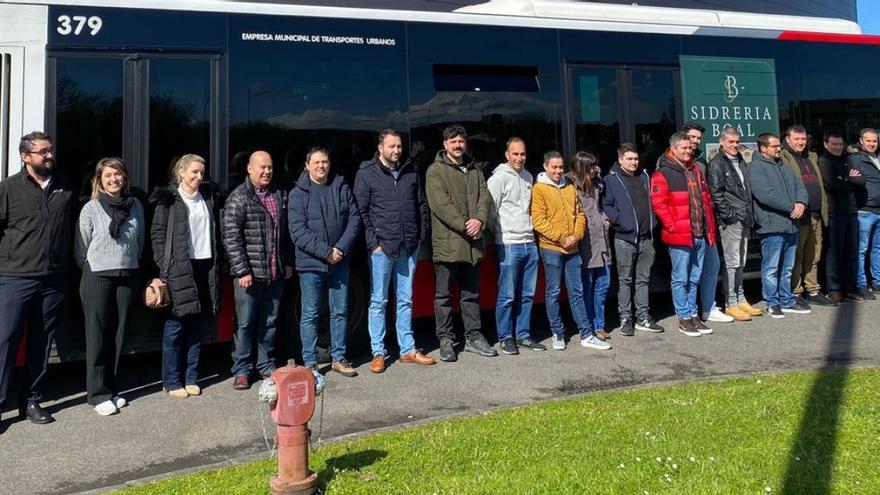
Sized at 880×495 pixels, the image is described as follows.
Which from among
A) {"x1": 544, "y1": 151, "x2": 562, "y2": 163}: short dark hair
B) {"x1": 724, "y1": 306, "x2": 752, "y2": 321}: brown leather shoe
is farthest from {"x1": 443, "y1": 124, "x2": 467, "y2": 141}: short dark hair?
{"x1": 724, "y1": 306, "x2": 752, "y2": 321}: brown leather shoe

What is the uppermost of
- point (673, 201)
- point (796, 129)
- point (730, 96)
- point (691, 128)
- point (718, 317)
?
point (730, 96)

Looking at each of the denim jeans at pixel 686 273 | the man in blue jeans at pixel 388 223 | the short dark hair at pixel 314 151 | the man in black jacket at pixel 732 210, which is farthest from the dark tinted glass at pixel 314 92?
the man in black jacket at pixel 732 210

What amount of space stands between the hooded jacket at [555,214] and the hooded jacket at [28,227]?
3964 millimetres

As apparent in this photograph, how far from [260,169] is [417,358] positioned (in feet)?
7.11

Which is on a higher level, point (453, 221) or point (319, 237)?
point (453, 221)

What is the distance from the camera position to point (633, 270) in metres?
7.17

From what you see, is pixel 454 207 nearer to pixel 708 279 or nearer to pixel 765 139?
pixel 708 279

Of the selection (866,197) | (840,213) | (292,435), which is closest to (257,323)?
(292,435)

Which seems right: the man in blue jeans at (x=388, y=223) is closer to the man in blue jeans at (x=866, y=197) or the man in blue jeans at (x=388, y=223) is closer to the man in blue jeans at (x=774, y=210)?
the man in blue jeans at (x=774, y=210)

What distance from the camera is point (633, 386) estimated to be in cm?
541

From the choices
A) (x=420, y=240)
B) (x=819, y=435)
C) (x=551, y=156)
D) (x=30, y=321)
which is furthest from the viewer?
(x=551, y=156)

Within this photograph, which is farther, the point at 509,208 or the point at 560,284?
the point at 560,284

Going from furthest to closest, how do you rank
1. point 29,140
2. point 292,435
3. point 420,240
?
point 420,240 < point 29,140 < point 292,435

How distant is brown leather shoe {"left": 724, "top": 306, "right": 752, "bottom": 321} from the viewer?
7609 mm
